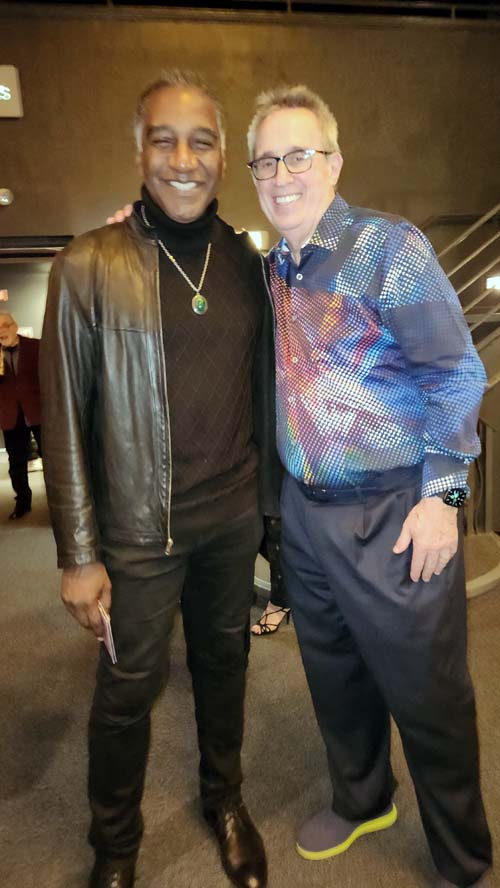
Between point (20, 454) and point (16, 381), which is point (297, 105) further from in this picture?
point (20, 454)

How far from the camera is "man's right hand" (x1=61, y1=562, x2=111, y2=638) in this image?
1.21 metres

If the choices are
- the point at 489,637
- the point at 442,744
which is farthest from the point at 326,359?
the point at 489,637

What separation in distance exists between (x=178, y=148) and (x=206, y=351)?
0.42 meters

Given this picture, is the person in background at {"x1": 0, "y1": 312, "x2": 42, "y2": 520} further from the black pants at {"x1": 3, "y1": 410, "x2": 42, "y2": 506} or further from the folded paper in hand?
the folded paper in hand

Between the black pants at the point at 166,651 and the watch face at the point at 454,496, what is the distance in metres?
0.48

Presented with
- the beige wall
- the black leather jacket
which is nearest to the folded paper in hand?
the black leather jacket

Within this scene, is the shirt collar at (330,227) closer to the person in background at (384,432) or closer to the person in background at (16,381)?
the person in background at (384,432)

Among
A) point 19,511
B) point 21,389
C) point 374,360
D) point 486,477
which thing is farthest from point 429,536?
point 19,511

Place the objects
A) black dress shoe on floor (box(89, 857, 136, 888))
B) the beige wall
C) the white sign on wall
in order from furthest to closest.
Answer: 1. the beige wall
2. the white sign on wall
3. black dress shoe on floor (box(89, 857, 136, 888))

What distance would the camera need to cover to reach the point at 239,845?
151 cm

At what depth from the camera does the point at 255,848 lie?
1.52m

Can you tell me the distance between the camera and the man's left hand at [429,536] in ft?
3.78

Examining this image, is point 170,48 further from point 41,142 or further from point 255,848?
point 255,848

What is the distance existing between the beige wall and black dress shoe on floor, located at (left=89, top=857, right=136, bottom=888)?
517 centimetres
